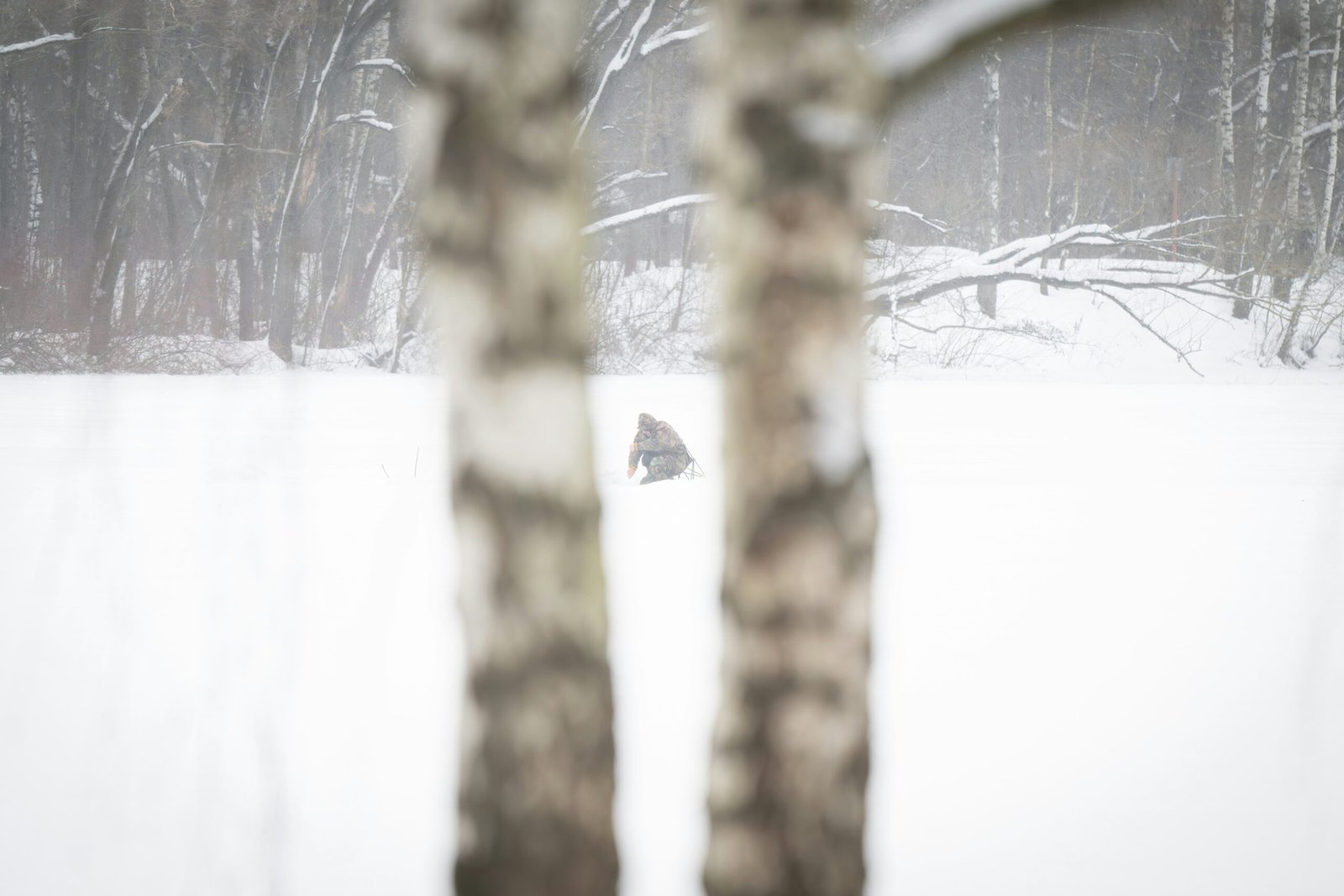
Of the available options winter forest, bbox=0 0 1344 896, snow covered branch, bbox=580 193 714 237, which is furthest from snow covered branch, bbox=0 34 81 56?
snow covered branch, bbox=580 193 714 237

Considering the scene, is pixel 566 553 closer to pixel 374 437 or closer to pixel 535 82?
pixel 535 82

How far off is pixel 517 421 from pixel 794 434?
286 mm

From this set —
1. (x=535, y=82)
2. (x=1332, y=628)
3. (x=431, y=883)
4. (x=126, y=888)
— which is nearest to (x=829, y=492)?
(x=535, y=82)

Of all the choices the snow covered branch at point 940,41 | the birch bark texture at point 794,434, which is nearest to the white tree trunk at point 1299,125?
the snow covered branch at point 940,41

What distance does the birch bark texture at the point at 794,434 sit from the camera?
3.81ft

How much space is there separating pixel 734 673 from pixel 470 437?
0.38m

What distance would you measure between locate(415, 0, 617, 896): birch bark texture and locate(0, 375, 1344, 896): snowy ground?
1085 mm

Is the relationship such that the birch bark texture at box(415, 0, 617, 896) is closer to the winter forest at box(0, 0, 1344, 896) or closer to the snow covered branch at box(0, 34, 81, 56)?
the winter forest at box(0, 0, 1344, 896)

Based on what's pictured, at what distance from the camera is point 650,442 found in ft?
20.6

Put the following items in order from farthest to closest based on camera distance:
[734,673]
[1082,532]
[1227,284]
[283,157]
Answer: [283,157], [1227,284], [1082,532], [734,673]

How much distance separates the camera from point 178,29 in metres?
15.0

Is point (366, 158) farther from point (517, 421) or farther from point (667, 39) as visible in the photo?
point (517, 421)

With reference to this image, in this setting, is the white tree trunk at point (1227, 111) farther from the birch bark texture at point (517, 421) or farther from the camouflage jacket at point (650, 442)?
the birch bark texture at point (517, 421)

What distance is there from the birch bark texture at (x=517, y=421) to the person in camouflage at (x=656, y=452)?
5.11m
